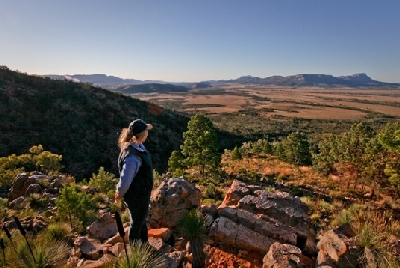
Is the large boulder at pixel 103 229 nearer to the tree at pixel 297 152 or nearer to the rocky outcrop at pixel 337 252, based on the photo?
the rocky outcrop at pixel 337 252

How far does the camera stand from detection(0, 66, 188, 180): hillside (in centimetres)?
3722

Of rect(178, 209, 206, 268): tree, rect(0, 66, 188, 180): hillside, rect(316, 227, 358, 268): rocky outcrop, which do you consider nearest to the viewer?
rect(316, 227, 358, 268): rocky outcrop

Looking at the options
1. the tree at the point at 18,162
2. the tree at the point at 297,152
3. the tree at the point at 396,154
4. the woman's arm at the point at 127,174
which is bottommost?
the tree at the point at 297,152

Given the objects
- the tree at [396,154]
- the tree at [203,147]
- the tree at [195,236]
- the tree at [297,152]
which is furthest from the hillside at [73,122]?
the tree at [195,236]

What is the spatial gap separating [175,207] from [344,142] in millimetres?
21975

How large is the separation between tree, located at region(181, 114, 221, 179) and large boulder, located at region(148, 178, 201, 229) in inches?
658

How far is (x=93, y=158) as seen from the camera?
124 feet

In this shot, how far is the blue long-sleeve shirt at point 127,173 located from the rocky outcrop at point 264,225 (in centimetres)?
332

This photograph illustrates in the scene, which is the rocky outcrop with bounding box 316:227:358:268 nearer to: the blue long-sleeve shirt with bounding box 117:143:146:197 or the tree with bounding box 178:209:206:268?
the tree with bounding box 178:209:206:268

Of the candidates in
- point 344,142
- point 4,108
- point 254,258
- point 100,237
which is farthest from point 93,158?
point 254,258

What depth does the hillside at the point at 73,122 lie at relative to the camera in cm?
3722

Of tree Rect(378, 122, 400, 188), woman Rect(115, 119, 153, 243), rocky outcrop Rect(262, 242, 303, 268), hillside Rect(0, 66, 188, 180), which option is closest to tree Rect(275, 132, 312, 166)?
hillside Rect(0, 66, 188, 180)

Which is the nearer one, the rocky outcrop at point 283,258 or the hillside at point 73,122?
the rocky outcrop at point 283,258

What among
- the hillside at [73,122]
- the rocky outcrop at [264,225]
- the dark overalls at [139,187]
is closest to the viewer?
the dark overalls at [139,187]
